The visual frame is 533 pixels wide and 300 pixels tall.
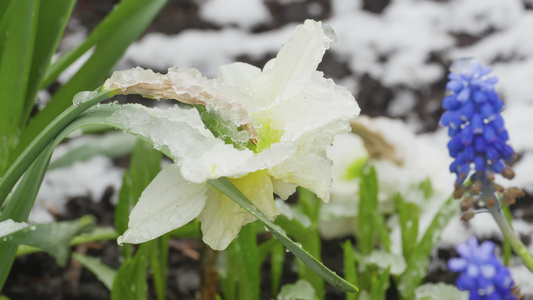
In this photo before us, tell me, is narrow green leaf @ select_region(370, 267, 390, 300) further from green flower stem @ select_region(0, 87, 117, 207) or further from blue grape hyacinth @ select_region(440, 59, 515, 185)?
green flower stem @ select_region(0, 87, 117, 207)

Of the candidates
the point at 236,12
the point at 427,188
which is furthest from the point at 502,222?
the point at 236,12

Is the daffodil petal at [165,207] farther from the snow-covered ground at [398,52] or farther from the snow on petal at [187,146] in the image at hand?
the snow-covered ground at [398,52]

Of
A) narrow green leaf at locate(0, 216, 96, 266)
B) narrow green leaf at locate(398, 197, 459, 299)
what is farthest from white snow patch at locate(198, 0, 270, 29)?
narrow green leaf at locate(0, 216, 96, 266)

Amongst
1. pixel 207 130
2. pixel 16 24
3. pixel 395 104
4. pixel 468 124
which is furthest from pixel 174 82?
pixel 395 104

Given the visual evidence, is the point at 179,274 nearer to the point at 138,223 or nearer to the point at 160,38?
the point at 138,223

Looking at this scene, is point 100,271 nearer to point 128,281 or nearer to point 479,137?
point 128,281

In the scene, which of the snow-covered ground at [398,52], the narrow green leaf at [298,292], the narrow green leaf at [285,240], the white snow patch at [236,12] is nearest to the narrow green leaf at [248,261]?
the narrow green leaf at [298,292]

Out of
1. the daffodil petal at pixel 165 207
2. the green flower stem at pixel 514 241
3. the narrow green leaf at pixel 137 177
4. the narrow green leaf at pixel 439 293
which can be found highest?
the daffodil petal at pixel 165 207
